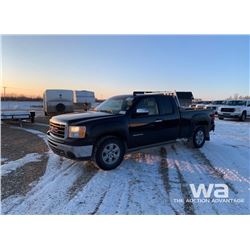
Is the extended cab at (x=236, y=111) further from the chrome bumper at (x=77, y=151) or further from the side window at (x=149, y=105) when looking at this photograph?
the chrome bumper at (x=77, y=151)

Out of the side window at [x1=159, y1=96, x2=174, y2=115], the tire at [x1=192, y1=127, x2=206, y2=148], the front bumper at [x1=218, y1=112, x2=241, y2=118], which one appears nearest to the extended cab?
the front bumper at [x1=218, y1=112, x2=241, y2=118]

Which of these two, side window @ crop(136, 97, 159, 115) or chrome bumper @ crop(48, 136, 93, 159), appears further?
side window @ crop(136, 97, 159, 115)

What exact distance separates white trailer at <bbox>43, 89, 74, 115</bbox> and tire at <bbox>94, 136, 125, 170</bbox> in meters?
17.0

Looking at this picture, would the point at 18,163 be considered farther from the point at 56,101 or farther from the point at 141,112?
the point at 56,101

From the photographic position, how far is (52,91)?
2125cm

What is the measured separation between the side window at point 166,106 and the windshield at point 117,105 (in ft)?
3.01

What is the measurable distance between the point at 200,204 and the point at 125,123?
95.6 inches

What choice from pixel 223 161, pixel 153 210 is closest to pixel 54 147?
pixel 153 210

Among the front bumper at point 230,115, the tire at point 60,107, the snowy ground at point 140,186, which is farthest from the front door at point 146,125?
the tire at point 60,107

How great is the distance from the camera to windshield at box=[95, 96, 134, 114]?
5.84m

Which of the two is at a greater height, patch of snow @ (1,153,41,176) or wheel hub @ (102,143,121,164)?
wheel hub @ (102,143,121,164)

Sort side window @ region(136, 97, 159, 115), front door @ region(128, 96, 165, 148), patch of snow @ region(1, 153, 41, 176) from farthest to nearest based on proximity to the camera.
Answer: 1. side window @ region(136, 97, 159, 115)
2. front door @ region(128, 96, 165, 148)
3. patch of snow @ region(1, 153, 41, 176)

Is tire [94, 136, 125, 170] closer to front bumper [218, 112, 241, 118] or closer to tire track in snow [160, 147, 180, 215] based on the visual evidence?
tire track in snow [160, 147, 180, 215]

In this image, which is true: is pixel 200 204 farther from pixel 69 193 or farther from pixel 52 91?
pixel 52 91
